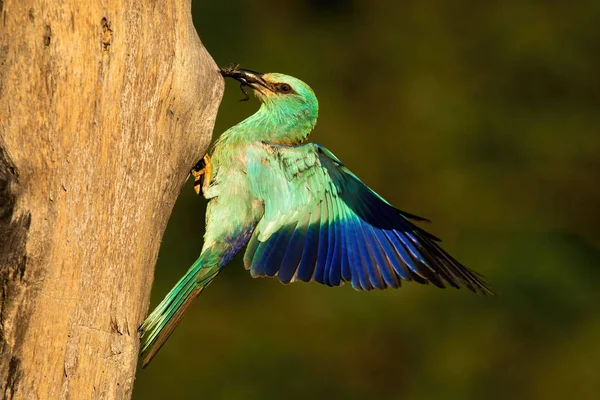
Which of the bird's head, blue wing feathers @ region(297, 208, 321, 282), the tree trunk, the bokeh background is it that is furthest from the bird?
the bokeh background

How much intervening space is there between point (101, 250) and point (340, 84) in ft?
17.1

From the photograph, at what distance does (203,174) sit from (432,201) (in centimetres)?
400

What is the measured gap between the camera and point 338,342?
6.74m

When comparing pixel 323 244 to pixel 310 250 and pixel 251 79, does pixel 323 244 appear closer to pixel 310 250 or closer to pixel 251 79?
pixel 310 250

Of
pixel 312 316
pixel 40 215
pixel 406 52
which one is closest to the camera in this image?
pixel 40 215

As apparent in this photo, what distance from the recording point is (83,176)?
102 inches

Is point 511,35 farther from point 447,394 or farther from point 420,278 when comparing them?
point 420,278

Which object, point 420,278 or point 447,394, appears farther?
point 447,394

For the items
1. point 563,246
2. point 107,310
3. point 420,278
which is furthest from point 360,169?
point 107,310

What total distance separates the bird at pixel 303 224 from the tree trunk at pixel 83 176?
1.96ft

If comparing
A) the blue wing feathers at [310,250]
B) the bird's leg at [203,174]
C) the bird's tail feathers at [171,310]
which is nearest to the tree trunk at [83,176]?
the bird's tail feathers at [171,310]

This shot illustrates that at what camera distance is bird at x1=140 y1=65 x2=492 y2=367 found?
339 cm

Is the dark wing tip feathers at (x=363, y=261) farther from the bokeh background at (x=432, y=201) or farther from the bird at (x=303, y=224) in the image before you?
the bokeh background at (x=432, y=201)

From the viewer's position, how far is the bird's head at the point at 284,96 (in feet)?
12.3
